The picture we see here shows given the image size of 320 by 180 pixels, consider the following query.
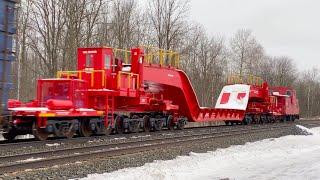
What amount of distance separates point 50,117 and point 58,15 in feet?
60.9

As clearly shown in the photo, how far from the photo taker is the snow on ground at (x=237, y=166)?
34.1 feet

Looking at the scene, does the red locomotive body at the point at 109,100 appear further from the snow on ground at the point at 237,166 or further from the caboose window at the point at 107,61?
the snow on ground at the point at 237,166

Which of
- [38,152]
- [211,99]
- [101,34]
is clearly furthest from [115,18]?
[38,152]

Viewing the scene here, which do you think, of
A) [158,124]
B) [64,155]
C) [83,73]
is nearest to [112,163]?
[64,155]

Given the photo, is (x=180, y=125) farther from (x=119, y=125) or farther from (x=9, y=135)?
(x=9, y=135)

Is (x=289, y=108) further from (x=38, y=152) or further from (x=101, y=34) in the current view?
(x=38, y=152)

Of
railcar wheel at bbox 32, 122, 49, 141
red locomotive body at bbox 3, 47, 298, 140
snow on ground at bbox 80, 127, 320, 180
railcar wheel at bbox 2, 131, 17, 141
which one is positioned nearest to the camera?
snow on ground at bbox 80, 127, 320, 180

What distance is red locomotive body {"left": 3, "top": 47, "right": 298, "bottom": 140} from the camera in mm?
17203

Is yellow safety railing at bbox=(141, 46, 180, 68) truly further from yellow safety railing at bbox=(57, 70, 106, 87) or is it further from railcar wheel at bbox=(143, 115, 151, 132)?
yellow safety railing at bbox=(57, 70, 106, 87)

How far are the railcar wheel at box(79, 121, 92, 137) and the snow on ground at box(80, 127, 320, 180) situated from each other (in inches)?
240

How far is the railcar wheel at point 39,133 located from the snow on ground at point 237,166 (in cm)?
584

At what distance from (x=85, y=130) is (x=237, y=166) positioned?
8732 millimetres

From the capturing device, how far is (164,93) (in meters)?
25.8

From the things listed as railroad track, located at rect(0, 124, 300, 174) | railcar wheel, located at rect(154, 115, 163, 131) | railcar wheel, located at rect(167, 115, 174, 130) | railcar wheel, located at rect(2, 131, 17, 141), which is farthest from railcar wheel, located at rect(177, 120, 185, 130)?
railcar wheel, located at rect(2, 131, 17, 141)
